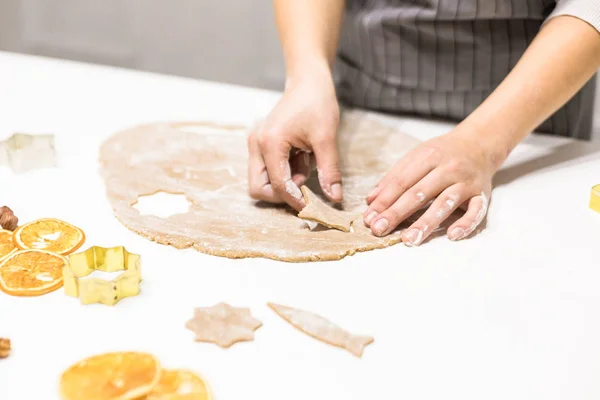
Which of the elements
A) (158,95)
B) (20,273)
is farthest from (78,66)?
(20,273)

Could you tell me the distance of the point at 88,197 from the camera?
1069 mm

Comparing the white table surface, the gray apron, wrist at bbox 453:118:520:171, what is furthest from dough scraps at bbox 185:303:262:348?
the gray apron

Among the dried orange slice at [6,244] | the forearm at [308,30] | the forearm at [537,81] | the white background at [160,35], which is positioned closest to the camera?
the dried orange slice at [6,244]

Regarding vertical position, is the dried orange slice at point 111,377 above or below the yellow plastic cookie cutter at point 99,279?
below

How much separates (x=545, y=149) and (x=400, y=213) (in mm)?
448

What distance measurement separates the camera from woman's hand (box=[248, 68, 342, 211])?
41.8 inches

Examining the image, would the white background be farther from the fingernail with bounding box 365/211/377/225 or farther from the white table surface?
the fingernail with bounding box 365/211/377/225

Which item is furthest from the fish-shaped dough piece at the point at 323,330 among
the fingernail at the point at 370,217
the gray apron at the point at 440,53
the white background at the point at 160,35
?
the white background at the point at 160,35

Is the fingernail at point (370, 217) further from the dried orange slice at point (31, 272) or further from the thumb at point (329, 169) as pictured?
the dried orange slice at point (31, 272)

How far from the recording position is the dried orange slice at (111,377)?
664mm

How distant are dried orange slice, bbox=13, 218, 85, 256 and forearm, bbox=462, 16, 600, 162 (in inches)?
24.0

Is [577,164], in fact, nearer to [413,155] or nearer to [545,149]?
[545,149]

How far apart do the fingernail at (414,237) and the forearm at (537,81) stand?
0.74ft

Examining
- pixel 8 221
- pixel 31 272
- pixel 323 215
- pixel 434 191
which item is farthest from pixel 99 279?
pixel 434 191
